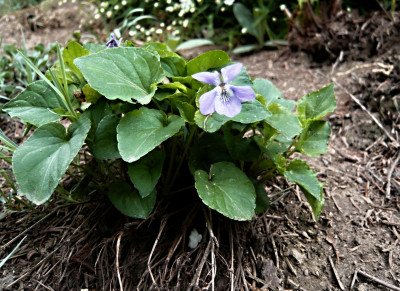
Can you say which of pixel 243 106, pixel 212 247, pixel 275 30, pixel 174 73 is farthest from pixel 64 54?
pixel 275 30

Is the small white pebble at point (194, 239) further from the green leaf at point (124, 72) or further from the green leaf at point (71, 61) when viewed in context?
the green leaf at point (71, 61)

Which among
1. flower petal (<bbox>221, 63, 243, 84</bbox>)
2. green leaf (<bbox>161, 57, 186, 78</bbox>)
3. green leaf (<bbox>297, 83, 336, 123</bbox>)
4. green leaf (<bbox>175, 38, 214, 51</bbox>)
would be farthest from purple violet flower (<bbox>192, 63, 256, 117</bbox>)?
green leaf (<bbox>175, 38, 214, 51</bbox>)

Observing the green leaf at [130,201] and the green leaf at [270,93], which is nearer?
the green leaf at [130,201]

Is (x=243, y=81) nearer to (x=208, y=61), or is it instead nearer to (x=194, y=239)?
(x=208, y=61)

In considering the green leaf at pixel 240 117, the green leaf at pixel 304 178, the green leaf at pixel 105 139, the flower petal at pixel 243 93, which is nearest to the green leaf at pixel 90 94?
the green leaf at pixel 105 139

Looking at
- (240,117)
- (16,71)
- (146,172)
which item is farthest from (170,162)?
(16,71)

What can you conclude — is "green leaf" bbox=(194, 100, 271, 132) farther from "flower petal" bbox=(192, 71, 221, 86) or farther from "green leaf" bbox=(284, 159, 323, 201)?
"green leaf" bbox=(284, 159, 323, 201)
